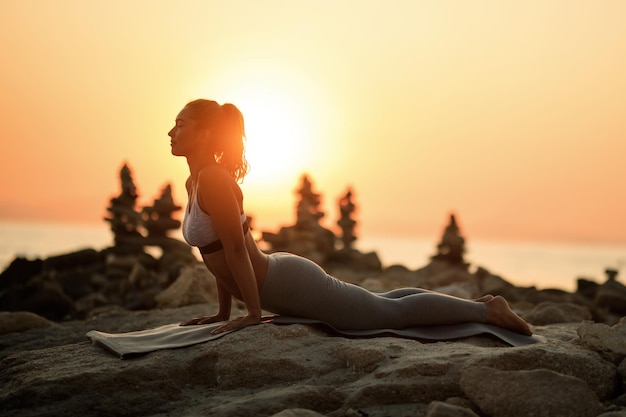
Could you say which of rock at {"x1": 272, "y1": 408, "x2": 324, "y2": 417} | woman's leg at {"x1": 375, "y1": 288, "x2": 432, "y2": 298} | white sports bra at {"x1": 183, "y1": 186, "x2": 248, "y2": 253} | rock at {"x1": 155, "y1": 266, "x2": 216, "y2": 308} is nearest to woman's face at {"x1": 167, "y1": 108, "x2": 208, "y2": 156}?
white sports bra at {"x1": 183, "y1": 186, "x2": 248, "y2": 253}

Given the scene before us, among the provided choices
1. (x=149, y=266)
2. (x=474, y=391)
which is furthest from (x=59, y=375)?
(x=149, y=266)

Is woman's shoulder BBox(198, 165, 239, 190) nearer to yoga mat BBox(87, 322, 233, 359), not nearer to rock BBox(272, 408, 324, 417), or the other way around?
yoga mat BBox(87, 322, 233, 359)

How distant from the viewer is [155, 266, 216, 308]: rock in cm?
1124

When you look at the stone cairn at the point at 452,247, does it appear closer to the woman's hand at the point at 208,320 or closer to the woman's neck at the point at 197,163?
the woman's hand at the point at 208,320

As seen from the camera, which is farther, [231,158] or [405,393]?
[231,158]

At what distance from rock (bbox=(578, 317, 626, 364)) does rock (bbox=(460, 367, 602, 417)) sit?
124 centimetres

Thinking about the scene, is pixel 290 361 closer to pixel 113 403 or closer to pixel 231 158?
pixel 113 403

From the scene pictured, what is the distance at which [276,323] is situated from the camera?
259 inches

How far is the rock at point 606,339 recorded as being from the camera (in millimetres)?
6051

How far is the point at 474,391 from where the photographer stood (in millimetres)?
5000

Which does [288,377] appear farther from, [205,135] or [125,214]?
[125,214]

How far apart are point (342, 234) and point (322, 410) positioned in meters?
16.9

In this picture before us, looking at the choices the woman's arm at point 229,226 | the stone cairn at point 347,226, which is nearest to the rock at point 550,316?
the woman's arm at point 229,226

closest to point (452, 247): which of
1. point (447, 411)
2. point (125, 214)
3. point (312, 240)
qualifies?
point (312, 240)
